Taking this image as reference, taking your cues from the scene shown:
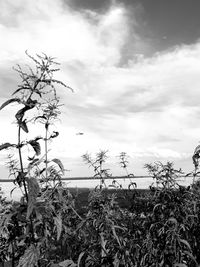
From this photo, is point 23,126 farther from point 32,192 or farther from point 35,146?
point 32,192

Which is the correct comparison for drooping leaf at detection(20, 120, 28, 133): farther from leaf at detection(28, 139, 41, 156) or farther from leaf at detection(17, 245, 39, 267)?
leaf at detection(17, 245, 39, 267)

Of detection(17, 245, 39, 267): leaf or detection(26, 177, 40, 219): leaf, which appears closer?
detection(26, 177, 40, 219): leaf

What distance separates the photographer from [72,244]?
16.5 ft

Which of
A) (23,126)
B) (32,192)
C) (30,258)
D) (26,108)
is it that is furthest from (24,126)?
(30,258)

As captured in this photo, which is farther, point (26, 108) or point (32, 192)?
point (26, 108)

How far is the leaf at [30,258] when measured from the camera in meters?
2.80

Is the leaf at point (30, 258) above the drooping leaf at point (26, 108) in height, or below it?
below

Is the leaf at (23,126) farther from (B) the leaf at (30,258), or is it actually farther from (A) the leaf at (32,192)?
(B) the leaf at (30,258)

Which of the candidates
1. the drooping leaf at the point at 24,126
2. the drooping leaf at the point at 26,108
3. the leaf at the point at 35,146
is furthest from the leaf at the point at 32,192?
the drooping leaf at the point at 26,108

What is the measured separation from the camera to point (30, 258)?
2.83 metres

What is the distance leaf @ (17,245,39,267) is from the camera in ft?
9.18

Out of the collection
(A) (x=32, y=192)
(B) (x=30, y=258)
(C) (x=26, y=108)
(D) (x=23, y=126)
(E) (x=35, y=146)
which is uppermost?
(C) (x=26, y=108)

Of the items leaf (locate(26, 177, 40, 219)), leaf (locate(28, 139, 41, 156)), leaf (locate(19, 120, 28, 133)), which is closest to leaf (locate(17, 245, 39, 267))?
leaf (locate(26, 177, 40, 219))

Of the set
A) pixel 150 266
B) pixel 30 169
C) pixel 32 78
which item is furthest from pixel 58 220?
pixel 150 266
